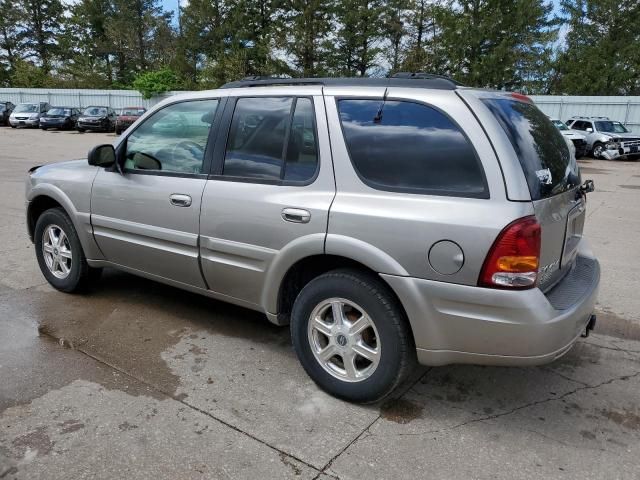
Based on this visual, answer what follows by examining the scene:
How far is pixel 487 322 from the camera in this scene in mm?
2613

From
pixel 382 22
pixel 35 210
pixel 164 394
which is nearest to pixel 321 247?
pixel 164 394

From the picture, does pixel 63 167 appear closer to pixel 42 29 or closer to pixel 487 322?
pixel 487 322

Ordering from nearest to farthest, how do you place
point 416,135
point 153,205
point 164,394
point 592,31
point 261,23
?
point 416,135, point 164,394, point 153,205, point 592,31, point 261,23

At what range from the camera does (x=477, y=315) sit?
2.62m

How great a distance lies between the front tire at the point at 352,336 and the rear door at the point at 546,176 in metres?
0.81

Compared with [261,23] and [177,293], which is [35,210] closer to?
[177,293]

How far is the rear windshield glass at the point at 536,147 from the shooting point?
2.71 m

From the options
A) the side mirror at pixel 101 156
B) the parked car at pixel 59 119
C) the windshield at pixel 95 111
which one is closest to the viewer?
the side mirror at pixel 101 156

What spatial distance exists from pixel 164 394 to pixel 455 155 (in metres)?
2.16

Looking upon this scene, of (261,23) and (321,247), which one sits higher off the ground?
(261,23)

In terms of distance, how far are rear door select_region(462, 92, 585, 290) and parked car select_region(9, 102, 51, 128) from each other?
116ft

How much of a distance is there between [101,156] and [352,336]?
2.37 meters

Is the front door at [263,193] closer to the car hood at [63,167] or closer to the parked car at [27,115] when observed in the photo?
the car hood at [63,167]

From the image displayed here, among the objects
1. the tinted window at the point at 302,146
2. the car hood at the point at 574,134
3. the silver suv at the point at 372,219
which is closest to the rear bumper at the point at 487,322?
the silver suv at the point at 372,219
